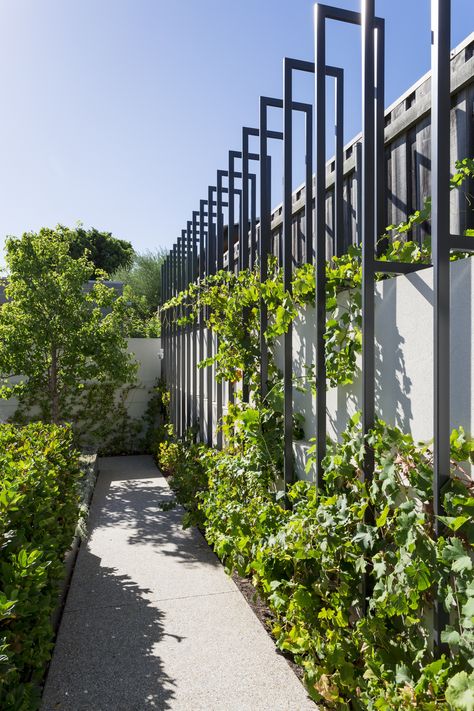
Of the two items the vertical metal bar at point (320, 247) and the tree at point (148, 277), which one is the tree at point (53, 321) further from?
the tree at point (148, 277)

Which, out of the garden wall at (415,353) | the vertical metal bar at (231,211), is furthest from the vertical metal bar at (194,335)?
the garden wall at (415,353)

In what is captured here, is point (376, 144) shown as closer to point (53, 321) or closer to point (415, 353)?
point (415, 353)

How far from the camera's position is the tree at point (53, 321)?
19.0ft

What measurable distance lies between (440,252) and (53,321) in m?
5.12

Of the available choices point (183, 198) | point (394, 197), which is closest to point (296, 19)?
point (394, 197)

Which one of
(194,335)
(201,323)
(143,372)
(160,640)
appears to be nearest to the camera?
(160,640)

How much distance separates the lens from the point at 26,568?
71.4 inches

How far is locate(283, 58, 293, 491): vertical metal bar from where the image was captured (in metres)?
2.71

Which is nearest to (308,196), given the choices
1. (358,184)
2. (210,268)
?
(358,184)

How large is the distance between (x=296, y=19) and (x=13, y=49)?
3.11m

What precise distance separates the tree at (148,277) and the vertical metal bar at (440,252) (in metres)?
16.1

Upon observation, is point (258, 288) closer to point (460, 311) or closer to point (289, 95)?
point (289, 95)

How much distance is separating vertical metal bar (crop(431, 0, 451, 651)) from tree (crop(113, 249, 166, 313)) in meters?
16.1

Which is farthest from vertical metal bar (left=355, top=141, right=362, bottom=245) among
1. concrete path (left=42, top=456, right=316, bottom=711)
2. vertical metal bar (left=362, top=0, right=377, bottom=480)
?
concrete path (left=42, top=456, right=316, bottom=711)
